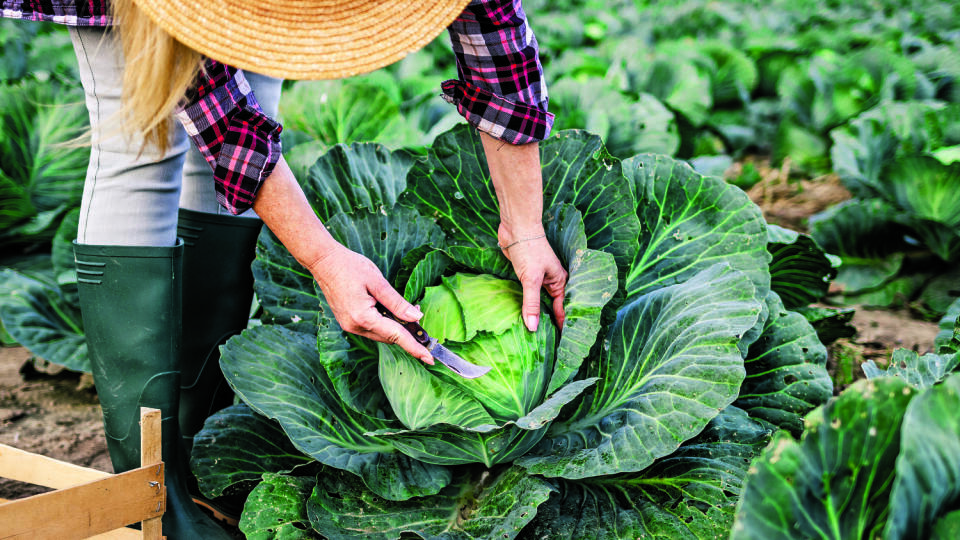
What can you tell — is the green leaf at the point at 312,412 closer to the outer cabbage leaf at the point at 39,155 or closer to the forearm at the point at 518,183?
the forearm at the point at 518,183

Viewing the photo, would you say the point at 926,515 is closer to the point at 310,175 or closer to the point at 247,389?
the point at 247,389

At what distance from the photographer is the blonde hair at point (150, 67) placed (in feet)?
4.36

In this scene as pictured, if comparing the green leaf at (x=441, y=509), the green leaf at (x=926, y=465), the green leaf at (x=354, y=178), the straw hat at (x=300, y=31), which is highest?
the straw hat at (x=300, y=31)

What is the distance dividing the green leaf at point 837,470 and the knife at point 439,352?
744 mm

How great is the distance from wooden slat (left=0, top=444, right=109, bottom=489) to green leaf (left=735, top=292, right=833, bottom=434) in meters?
1.66

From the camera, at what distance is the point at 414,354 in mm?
1647

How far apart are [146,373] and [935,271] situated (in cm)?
360

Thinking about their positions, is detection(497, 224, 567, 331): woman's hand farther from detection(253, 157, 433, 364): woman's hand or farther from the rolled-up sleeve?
the rolled-up sleeve

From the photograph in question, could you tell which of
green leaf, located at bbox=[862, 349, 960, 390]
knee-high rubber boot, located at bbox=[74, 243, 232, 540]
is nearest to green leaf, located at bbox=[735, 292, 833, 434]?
green leaf, located at bbox=[862, 349, 960, 390]

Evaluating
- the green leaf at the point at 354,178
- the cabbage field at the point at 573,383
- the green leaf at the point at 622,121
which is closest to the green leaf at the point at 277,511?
the cabbage field at the point at 573,383

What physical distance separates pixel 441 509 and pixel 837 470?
0.96m

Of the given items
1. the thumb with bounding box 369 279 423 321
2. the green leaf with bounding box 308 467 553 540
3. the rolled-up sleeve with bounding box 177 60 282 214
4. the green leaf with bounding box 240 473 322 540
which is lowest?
the green leaf with bounding box 240 473 322 540

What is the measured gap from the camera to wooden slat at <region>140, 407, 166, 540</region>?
1.70m

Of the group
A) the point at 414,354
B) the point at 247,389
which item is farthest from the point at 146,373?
the point at 414,354
